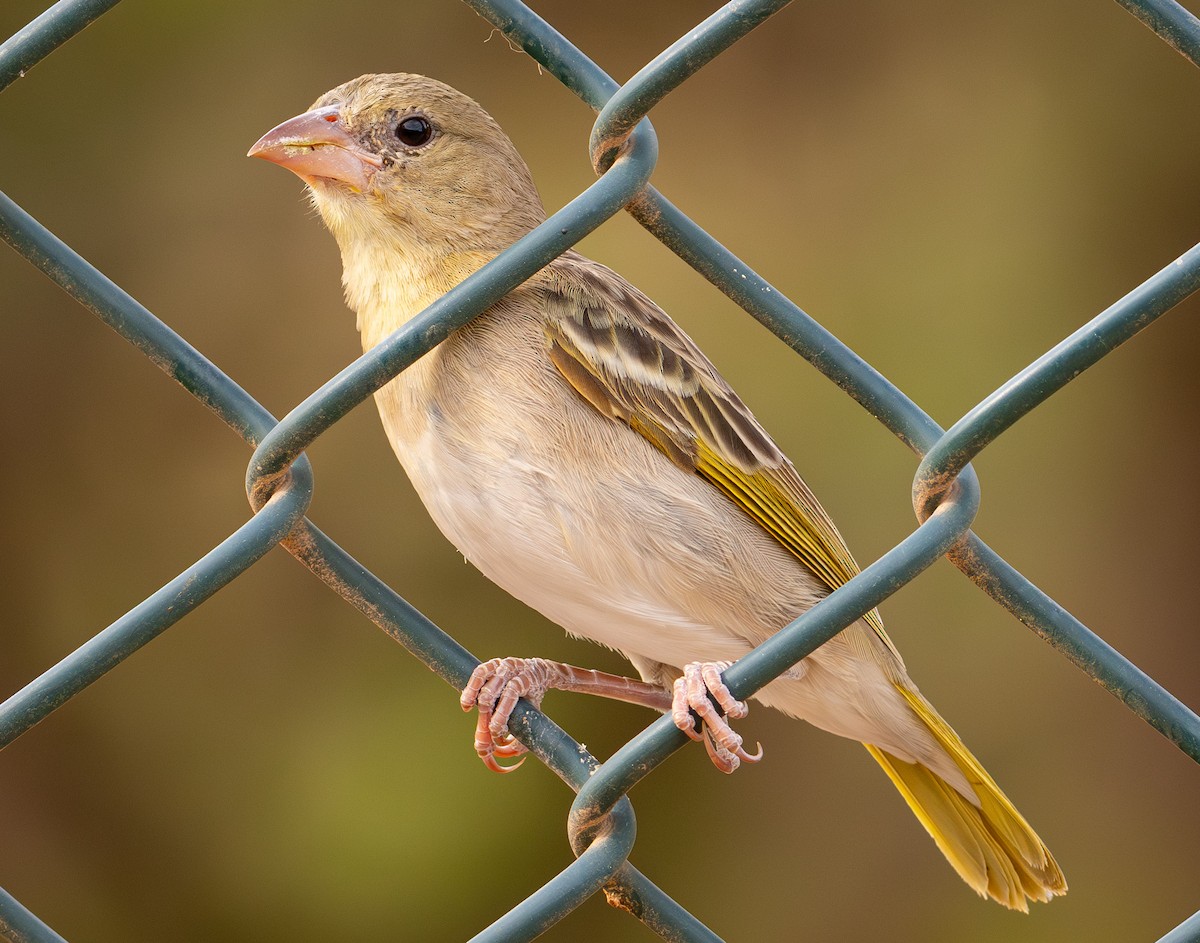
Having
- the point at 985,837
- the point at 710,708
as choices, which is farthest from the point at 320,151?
the point at 985,837

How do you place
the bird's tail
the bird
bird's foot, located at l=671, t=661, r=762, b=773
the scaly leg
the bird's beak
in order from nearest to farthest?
bird's foot, located at l=671, t=661, r=762, b=773, the scaly leg, the bird, the bird's beak, the bird's tail

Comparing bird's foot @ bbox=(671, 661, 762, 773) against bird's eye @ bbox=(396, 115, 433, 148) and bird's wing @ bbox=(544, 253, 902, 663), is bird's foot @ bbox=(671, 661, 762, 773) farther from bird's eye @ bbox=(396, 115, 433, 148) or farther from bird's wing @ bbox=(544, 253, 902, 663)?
bird's eye @ bbox=(396, 115, 433, 148)

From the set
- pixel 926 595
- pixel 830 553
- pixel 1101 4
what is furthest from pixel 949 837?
pixel 1101 4

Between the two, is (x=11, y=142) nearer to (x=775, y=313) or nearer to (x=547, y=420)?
(x=547, y=420)

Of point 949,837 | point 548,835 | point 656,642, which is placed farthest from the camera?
point 548,835

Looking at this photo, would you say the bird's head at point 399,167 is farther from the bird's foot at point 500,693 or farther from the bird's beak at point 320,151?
the bird's foot at point 500,693

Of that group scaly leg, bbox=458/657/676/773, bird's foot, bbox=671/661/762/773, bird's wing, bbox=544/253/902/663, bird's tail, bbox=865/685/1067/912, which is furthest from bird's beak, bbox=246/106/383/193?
bird's tail, bbox=865/685/1067/912

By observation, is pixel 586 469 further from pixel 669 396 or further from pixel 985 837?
pixel 985 837
